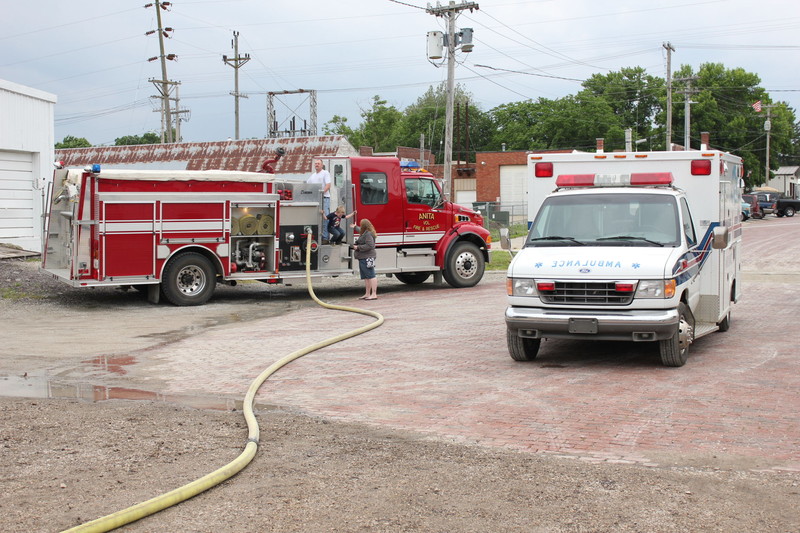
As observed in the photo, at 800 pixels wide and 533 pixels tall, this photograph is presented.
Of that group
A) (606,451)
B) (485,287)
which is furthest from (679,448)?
(485,287)

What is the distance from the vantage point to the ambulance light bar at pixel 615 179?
11.5 meters

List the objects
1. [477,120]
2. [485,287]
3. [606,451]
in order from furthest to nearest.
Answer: [477,120] → [485,287] → [606,451]

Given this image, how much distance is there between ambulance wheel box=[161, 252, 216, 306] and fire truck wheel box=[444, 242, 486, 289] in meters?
5.46

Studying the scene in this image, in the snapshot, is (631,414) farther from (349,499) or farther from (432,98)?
(432,98)

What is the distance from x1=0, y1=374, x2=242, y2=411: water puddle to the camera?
28.9ft

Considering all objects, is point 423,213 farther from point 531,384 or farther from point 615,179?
point 531,384

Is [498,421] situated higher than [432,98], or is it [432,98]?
[432,98]

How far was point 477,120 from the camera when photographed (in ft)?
364

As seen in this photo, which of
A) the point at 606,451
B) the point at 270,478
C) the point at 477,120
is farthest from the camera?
the point at 477,120

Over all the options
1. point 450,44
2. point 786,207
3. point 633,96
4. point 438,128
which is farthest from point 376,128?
point 450,44

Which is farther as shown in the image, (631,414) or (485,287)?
(485,287)

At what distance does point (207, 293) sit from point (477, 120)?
9628 cm

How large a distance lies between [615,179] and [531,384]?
3464 millimetres

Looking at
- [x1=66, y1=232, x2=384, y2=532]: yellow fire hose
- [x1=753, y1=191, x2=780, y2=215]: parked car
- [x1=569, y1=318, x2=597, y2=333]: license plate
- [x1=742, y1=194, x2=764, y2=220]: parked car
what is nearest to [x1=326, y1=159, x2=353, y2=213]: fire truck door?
[x1=569, y1=318, x2=597, y2=333]: license plate
